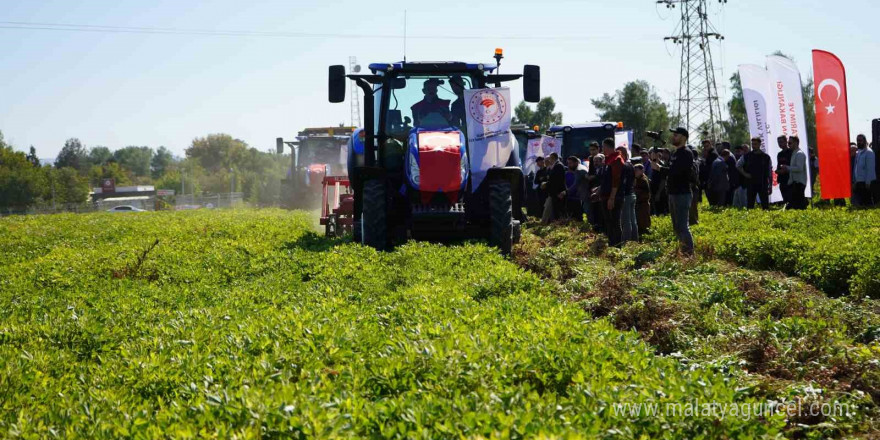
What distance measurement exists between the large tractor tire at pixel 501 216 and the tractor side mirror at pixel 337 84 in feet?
8.40

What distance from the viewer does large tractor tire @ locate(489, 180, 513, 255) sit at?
37.7 feet

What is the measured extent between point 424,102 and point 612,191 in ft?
10.7

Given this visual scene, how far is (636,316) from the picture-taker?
23.5 feet

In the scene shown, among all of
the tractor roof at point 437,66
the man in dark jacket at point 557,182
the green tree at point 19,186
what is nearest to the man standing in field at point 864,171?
the man in dark jacket at point 557,182

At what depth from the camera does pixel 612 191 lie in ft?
41.3

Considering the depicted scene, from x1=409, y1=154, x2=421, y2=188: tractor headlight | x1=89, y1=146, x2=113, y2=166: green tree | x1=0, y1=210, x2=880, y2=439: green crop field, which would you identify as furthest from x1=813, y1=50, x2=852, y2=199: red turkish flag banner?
x1=89, y1=146, x2=113, y2=166: green tree

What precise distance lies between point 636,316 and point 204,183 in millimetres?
115964

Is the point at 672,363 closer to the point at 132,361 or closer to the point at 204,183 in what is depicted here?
the point at 132,361

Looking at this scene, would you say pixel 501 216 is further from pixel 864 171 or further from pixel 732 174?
pixel 864 171

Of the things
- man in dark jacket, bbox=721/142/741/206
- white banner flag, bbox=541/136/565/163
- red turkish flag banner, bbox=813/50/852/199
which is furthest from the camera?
white banner flag, bbox=541/136/565/163

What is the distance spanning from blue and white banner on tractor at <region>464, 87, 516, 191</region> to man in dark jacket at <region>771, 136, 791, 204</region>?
818 cm

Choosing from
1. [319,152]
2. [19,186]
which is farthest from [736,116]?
[19,186]

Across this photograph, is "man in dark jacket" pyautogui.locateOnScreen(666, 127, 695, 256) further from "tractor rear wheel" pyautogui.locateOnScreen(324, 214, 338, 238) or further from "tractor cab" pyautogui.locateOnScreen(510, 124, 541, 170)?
"tractor cab" pyautogui.locateOnScreen(510, 124, 541, 170)

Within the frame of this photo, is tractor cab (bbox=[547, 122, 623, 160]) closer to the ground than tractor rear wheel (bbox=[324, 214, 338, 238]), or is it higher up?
higher up
